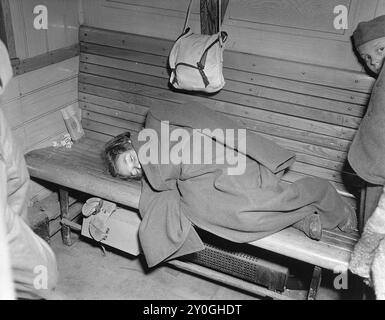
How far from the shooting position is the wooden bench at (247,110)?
315cm

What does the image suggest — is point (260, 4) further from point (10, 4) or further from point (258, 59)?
point (10, 4)

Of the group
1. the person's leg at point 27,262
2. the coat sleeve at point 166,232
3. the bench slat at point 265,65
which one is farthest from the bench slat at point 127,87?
the person's leg at point 27,262

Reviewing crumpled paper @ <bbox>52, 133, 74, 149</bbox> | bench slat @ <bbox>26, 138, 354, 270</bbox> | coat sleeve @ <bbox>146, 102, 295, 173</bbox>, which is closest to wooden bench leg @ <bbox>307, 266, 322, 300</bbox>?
bench slat @ <bbox>26, 138, 354, 270</bbox>

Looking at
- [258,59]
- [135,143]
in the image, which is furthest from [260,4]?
[135,143]

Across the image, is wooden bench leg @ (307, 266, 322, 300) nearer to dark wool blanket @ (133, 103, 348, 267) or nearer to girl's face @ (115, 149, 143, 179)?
dark wool blanket @ (133, 103, 348, 267)

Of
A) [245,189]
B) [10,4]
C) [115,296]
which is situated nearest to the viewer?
[245,189]

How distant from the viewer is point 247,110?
3594 mm

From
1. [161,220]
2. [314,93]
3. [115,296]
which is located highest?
[314,93]

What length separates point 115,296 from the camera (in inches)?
132

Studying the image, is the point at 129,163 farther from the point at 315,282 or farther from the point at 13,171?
the point at 315,282

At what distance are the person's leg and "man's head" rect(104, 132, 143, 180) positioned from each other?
1.22m

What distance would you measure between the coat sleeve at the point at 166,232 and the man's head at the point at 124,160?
335mm

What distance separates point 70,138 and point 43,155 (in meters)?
0.43

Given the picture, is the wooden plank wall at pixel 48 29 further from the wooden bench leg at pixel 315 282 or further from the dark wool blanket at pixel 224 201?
the wooden bench leg at pixel 315 282
